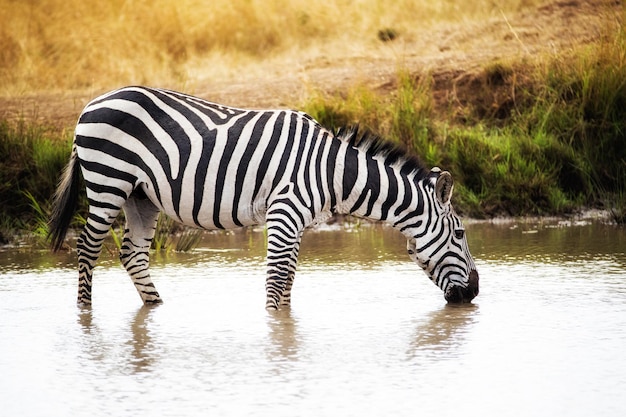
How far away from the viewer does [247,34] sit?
2120 cm

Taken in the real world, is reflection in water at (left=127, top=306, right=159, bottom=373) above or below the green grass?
below

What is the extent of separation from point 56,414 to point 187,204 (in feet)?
8.82

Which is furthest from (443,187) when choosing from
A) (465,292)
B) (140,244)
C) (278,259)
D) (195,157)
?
(140,244)

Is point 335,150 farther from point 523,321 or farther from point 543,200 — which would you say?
point 543,200

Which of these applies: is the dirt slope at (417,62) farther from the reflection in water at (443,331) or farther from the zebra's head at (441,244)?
the reflection in water at (443,331)

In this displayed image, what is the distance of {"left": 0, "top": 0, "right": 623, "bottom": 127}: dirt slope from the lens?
50.0 feet

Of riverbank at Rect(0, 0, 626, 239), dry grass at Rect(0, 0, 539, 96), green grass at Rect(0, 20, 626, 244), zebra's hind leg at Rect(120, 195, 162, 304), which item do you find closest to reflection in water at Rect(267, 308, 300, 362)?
zebra's hind leg at Rect(120, 195, 162, 304)

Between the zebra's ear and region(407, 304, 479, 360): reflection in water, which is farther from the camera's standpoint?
the zebra's ear

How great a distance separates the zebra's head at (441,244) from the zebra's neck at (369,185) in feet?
0.41

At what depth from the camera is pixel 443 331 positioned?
6453mm

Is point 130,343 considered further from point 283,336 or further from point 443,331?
point 443,331

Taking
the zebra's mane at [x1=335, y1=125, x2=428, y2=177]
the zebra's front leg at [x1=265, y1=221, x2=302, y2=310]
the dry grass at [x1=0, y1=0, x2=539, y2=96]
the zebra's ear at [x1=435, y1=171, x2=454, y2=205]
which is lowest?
the zebra's front leg at [x1=265, y1=221, x2=302, y2=310]

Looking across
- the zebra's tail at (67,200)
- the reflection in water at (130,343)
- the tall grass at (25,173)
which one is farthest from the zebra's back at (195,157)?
the tall grass at (25,173)

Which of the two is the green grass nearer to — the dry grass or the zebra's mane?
the zebra's mane
